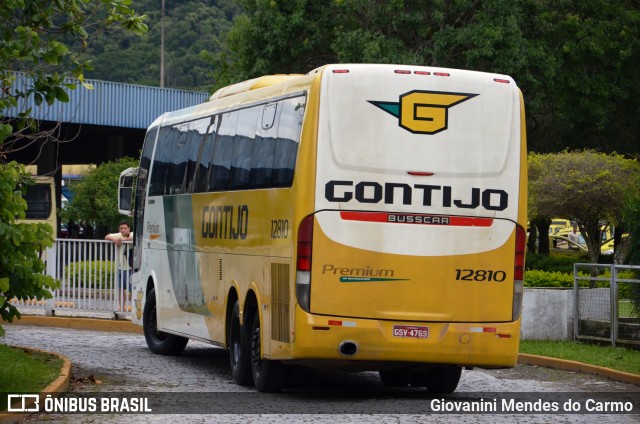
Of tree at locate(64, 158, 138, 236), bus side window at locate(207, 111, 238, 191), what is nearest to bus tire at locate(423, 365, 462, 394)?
bus side window at locate(207, 111, 238, 191)

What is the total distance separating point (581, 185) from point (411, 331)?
25.6 metres

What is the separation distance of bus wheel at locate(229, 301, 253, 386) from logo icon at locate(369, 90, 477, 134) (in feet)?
10.7

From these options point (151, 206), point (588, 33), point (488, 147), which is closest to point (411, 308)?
point (488, 147)

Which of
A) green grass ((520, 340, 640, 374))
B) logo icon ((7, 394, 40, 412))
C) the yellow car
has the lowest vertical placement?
the yellow car

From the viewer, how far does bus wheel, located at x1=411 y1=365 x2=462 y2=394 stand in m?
14.7

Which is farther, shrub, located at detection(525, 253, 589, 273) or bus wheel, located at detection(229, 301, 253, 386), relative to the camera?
shrub, located at detection(525, 253, 589, 273)

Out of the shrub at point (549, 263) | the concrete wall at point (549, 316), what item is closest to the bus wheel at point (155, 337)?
the concrete wall at point (549, 316)

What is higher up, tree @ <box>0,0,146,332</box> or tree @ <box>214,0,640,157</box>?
tree @ <box>214,0,640,157</box>

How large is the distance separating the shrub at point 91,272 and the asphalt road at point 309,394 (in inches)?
157

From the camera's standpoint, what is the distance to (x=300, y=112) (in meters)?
13.7

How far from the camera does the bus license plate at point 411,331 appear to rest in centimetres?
1323

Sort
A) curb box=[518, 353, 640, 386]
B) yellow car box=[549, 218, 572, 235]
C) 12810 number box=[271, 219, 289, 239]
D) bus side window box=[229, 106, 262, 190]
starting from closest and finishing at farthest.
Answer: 12810 number box=[271, 219, 289, 239], bus side window box=[229, 106, 262, 190], curb box=[518, 353, 640, 386], yellow car box=[549, 218, 572, 235]

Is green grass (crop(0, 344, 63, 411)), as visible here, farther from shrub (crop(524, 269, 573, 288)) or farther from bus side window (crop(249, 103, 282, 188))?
shrub (crop(524, 269, 573, 288))

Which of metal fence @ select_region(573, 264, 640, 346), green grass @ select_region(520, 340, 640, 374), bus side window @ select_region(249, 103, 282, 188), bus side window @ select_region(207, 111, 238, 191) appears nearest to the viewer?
bus side window @ select_region(249, 103, 282, 188)
